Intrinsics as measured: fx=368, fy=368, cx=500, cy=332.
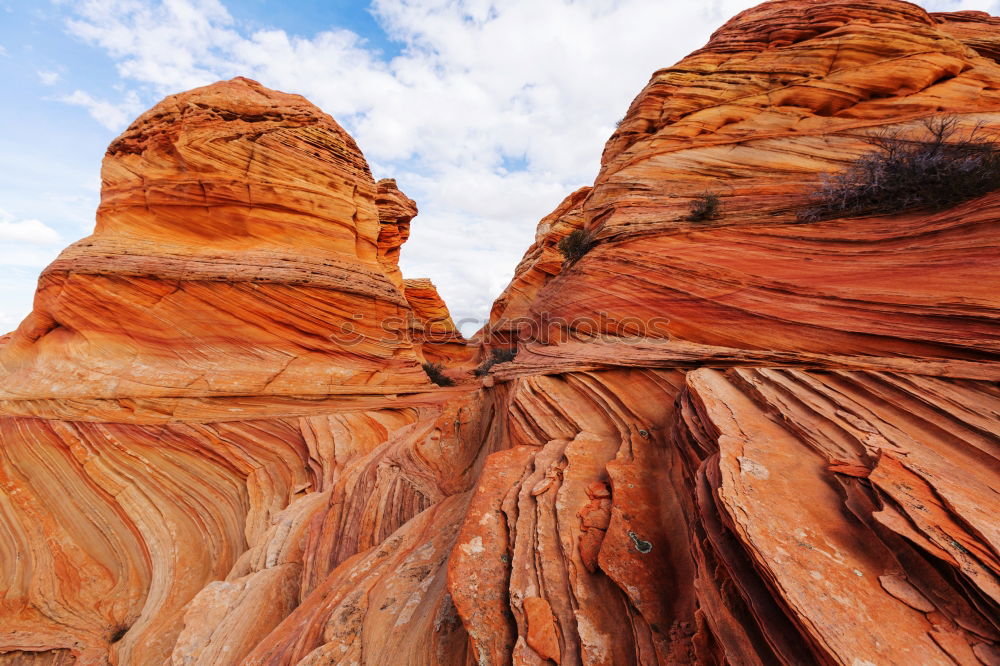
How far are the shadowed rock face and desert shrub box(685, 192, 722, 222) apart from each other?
6.4 inches

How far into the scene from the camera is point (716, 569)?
2389mm

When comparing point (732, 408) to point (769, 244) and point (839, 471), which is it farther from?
point (769, 244)

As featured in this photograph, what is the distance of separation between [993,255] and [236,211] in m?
17.4

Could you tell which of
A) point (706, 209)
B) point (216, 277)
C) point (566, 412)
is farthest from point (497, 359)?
point (216, 277)

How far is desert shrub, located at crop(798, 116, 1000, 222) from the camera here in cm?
571

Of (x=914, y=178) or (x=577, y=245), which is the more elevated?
(x=577, y=245)

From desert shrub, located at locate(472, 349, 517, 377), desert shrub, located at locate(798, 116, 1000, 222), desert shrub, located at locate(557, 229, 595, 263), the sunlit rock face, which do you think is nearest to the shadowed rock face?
the sunlit rock face

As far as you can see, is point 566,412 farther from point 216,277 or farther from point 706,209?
point 216,277

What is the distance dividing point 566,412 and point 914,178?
7.07 metres

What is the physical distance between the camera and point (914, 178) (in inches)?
244

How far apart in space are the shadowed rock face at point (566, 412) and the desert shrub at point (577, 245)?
0.47 metres

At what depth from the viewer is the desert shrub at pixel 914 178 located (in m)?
5.71

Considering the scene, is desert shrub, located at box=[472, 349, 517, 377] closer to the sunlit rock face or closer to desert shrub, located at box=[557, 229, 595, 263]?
the sunlit rock face

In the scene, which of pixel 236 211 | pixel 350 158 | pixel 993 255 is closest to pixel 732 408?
pixel 993 255
